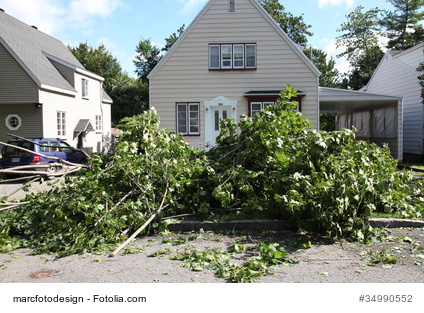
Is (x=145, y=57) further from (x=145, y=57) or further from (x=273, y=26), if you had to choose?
(x=273, y=26)

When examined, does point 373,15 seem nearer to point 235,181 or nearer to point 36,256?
point 235,181

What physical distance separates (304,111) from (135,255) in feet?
47.8

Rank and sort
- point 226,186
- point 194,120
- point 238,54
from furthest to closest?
Result: 1. point 238,54
2. point 194,120
3. point 226,186

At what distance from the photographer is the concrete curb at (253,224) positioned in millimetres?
7008

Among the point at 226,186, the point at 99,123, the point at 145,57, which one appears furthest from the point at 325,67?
the point at 226,186

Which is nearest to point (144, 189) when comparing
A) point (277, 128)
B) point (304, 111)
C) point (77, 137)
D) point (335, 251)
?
point (277, 128)

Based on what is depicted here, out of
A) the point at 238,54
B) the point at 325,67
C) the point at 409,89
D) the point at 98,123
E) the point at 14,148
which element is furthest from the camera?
the point at 325,67

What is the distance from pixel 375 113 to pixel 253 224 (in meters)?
21.7

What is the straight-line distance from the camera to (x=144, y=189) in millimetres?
7070

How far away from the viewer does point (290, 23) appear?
4544 cm

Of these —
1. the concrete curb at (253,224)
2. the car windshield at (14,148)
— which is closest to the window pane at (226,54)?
the car windshield at (14,148)

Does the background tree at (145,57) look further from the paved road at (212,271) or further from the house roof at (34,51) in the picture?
the paved road at (212,271)

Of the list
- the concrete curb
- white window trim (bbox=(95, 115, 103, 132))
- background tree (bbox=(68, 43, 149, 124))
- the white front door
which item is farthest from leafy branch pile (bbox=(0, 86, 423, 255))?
background tree (bbox=(68, 43, 149, 124))

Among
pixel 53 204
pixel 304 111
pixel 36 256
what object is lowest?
pixel 36 256
